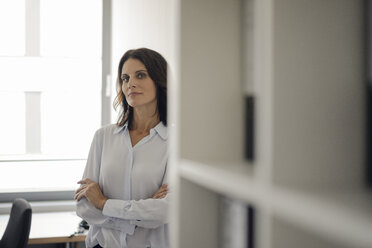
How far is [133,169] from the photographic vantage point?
5.86 feet

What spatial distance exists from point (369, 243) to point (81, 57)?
11.0 feet

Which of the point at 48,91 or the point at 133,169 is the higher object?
the point at 48,91

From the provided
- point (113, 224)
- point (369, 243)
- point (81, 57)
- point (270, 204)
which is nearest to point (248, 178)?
point (270, 204)

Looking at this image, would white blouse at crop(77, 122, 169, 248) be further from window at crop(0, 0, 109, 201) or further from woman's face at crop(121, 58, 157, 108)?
window at crop(0, 0, 109, 201)

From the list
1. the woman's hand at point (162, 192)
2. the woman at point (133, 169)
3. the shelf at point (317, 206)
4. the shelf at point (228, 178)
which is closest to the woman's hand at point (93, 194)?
the woman at point (133, 169)

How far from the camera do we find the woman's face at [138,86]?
1.91 m

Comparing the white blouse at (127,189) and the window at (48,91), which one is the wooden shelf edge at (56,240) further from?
the window at (48,91)

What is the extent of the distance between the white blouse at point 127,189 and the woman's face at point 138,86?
5.7 inches

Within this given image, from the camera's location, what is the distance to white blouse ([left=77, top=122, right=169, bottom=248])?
1.68m

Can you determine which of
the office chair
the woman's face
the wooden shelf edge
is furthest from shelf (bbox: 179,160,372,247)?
the wooden shelf edge

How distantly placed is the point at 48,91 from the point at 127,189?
1.89 meters

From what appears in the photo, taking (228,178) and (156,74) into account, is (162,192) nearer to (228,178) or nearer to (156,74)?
(156,74)

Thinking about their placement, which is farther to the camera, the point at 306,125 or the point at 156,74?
the point at 156,74

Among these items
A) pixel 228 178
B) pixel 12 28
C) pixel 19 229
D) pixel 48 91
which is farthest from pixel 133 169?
pixel 12 28
